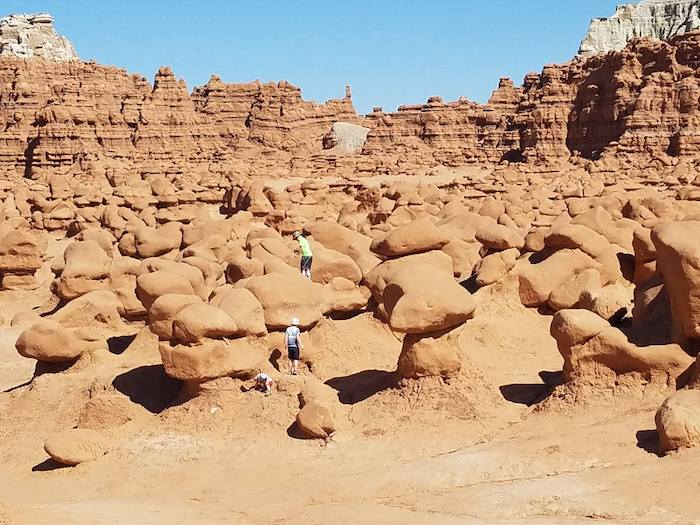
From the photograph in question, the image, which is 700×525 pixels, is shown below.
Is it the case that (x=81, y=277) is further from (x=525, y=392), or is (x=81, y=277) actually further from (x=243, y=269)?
(x=525, y=392)

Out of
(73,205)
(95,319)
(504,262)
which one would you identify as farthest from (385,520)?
(73,205)

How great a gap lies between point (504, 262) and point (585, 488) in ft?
20.3

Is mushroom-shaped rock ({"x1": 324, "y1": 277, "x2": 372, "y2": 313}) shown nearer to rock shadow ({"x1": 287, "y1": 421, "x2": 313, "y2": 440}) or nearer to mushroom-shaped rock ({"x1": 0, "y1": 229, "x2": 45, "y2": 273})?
rock shadow ({"x1": 287, "y1": 421, "x2": 313, "y2": 440})

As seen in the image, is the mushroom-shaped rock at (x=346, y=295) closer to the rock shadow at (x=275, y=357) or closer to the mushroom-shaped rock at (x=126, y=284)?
the rock shadow at (x=275, y=357)

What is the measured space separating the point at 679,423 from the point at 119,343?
293 inches

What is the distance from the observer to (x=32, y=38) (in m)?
61.1

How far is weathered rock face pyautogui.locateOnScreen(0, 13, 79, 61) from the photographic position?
195 feet

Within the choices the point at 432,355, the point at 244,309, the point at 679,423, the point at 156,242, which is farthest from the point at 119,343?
the point at 679,423

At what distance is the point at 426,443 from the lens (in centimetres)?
827

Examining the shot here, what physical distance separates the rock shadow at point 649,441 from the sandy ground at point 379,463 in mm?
17

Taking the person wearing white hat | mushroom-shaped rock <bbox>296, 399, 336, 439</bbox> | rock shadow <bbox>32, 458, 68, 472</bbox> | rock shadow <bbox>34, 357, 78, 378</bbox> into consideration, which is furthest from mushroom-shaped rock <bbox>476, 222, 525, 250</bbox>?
rock shadow <bbox>32, 458, 68, 472</bbox>

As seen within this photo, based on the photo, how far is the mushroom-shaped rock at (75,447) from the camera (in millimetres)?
8586

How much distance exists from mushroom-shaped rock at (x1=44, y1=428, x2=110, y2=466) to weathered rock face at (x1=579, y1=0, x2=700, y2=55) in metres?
63.9

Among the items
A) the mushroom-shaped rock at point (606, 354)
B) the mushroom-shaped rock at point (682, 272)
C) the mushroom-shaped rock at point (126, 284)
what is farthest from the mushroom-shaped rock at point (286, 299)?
the mushroom-shaped rock at point (682, 272)
